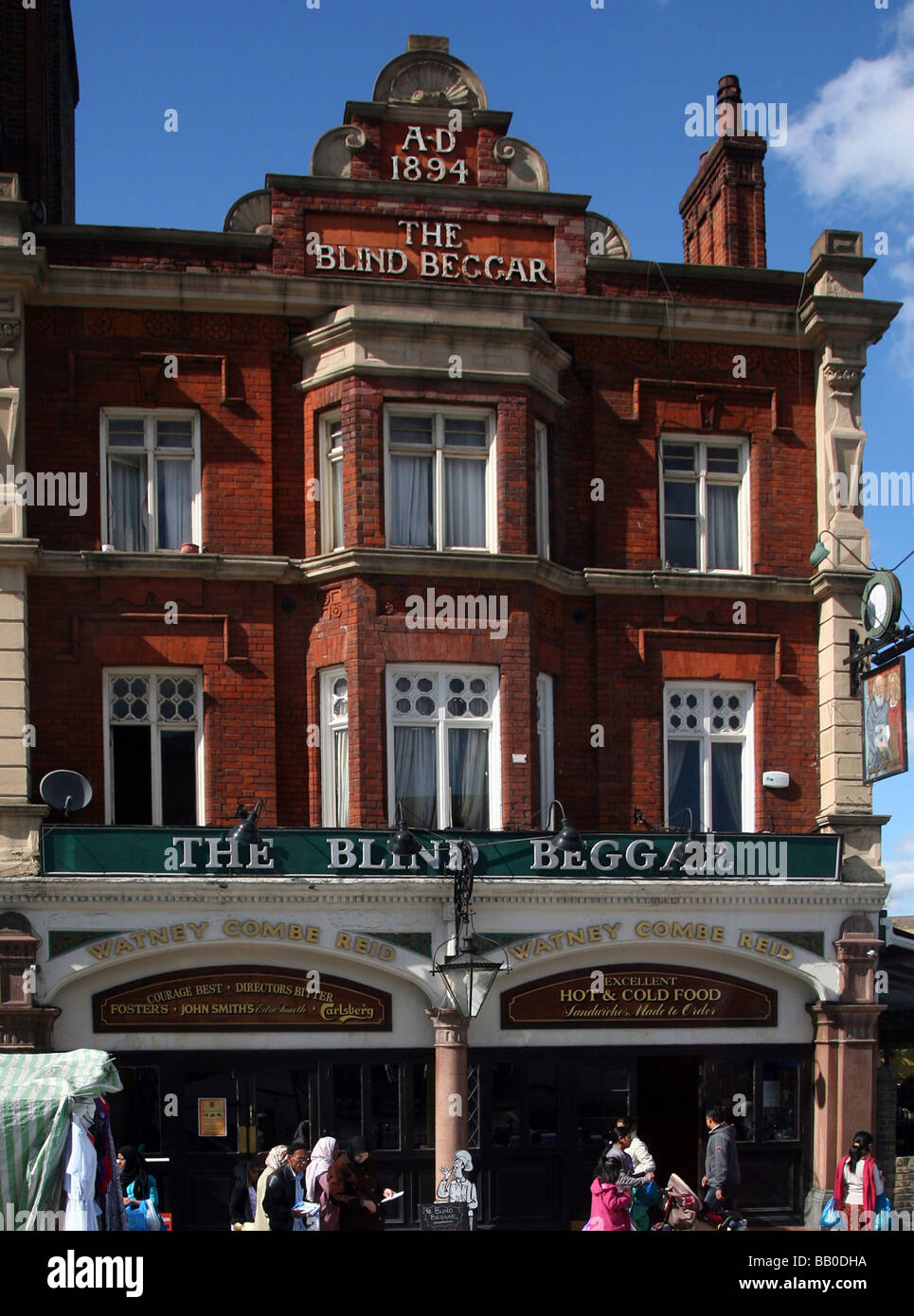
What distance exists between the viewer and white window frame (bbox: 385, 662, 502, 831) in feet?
62.8

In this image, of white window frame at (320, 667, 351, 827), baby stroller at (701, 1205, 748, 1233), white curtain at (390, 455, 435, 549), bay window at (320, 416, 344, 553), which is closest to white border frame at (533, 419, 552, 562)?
white curtain at (390, 455, 435, 549)

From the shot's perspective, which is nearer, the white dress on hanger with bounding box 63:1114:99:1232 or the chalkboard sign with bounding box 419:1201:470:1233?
the white dress on hanger with bounding box 63:1114:99:1232

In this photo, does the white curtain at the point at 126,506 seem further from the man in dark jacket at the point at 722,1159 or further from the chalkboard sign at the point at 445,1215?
the man in dark jacket at the point at 722,1159

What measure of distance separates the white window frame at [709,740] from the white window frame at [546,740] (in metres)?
1.52

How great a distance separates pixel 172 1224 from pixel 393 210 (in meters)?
12.8

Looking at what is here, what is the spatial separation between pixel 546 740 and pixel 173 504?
5.70 metres

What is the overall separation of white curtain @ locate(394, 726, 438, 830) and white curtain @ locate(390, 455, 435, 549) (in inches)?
96.4

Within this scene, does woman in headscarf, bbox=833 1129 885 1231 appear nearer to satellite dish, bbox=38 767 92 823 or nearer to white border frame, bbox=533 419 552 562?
white border frame, bbox=533 419 552 562

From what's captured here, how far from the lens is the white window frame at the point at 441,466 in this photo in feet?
64.0

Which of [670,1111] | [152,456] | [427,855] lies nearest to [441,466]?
[152,456]

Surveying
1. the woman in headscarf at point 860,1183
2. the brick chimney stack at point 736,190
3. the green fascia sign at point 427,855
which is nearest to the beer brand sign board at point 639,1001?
the green fascia sign at point 427,855
